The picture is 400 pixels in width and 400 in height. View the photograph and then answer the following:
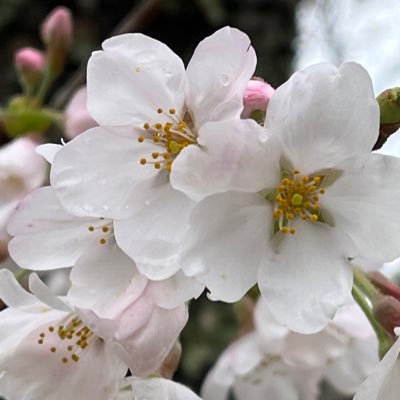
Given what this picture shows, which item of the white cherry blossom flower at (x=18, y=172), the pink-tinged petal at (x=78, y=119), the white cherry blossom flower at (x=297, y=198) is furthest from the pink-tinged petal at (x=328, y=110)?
the white cherry blossom flower at (x=18, y=172)

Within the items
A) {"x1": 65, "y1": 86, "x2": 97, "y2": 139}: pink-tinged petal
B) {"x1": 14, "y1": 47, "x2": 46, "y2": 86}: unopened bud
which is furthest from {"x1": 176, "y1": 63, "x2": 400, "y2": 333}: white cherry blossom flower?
{"x1": 14, "y1": 47, "x2": 46, "y2": 86}: unopened bud

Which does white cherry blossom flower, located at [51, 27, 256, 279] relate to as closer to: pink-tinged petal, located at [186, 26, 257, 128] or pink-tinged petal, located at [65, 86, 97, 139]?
pink-tinged petal, located at [186, 26, 257, 128]

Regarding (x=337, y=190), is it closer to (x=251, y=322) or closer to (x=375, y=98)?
(x=375, y=98)

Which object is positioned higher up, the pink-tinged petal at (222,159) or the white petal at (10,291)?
the pink-tinged petal at (222,159)

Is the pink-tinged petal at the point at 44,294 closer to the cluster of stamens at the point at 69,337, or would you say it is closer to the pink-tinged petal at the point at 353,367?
the cluster of stamens at the point at 69,337

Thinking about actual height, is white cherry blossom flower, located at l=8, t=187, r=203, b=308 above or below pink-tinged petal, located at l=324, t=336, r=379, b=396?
above
